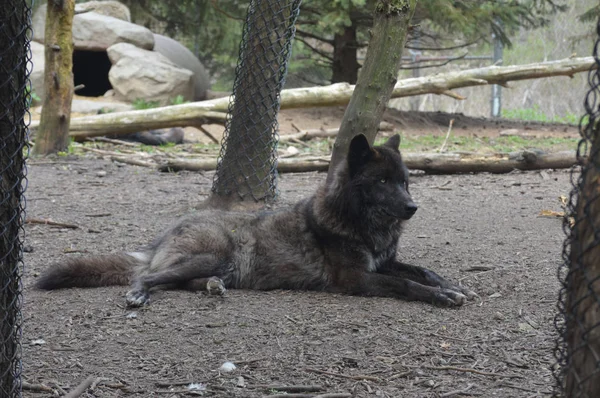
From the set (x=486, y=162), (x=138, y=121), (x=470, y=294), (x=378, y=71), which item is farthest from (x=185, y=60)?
(x=470, y=294)

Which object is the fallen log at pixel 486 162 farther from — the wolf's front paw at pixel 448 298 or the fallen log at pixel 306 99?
the wolf's front paw at pixel 448 298

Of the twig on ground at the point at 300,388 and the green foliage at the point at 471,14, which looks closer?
the twig on ground at the point at 300,388

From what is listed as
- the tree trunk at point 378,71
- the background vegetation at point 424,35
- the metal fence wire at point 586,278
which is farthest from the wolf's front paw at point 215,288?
the background vegetation at point 424,35

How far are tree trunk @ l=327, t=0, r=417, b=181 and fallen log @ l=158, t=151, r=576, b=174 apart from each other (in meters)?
3.81

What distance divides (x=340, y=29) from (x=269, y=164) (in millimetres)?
7999

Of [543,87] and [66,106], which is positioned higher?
[543,87]

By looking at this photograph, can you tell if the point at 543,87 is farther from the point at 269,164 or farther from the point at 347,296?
the point at 347,296

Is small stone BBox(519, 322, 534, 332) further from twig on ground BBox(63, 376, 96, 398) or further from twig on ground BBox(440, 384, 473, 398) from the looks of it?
twig on ground BBox(63, 376, 96, 398)

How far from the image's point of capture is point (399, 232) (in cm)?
525

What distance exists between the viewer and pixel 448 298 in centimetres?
466

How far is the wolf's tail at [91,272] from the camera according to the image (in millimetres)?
4898

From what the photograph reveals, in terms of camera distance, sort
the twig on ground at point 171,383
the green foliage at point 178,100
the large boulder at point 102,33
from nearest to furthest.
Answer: the twig on ground at point 171,383, the green foliage at point 178,100, the large boulder at point 102,33

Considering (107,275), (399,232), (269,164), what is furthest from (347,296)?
(269,164)

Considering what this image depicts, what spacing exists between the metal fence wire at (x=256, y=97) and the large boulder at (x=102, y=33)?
37.9 feet
